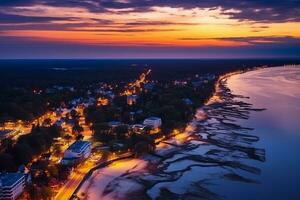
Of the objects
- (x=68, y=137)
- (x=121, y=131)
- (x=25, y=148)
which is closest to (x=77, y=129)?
(x=68, y=137)

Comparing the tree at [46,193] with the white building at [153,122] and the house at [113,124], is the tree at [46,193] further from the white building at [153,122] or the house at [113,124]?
the white building at [153,122]

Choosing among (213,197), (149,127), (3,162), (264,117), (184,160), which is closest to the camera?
(213,197)

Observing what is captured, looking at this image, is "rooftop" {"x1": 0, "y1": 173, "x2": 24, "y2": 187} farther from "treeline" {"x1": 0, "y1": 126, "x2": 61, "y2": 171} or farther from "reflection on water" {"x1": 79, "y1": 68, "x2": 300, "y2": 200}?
"reflection on water" {"x1": 79, "y1": 68, "x2": 300, "y2": 200}

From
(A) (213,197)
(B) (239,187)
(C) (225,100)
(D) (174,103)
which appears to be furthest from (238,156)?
(C) (225,100)

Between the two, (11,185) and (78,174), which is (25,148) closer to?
(78,174)

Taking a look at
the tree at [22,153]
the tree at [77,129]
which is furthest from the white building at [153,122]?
the tree at [22,153]

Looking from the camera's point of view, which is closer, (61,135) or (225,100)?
(61,135)

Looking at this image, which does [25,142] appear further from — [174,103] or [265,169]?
[174,103]

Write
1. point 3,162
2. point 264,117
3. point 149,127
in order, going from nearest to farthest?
point 3,162 < point 149,127 < point 264,117
